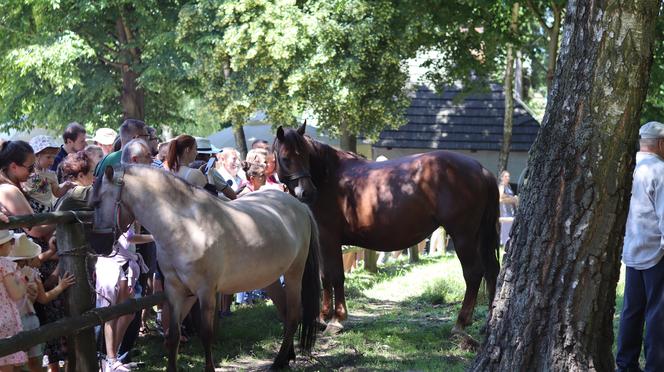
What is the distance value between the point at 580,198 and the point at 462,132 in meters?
21.5

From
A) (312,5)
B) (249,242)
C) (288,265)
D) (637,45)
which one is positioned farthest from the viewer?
(312,5)

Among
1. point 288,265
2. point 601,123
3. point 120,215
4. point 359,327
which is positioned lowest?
point 359,327

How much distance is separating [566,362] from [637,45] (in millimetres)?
2069

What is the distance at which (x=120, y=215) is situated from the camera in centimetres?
593

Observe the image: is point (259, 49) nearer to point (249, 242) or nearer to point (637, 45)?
point (249, 242)

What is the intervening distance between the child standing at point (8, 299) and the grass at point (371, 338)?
1.84m

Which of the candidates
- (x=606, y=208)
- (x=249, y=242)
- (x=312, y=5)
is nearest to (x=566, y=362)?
(x=606, y=208)

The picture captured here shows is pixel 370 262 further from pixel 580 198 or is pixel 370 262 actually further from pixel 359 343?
pixel 580 198

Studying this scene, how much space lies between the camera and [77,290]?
591 centimetres

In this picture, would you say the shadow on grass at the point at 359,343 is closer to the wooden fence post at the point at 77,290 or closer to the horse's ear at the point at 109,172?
the wooden fence post at the point at 77,290

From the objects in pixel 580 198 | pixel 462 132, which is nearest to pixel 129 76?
pixel 462 132

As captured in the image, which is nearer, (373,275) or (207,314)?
(207,314)

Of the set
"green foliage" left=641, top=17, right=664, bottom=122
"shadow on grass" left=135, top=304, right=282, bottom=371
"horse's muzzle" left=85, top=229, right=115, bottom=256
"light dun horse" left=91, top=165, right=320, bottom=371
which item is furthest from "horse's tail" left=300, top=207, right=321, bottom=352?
"green foliage" left=641, top=17, right=664, bottom=122

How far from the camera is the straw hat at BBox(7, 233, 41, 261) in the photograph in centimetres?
559
